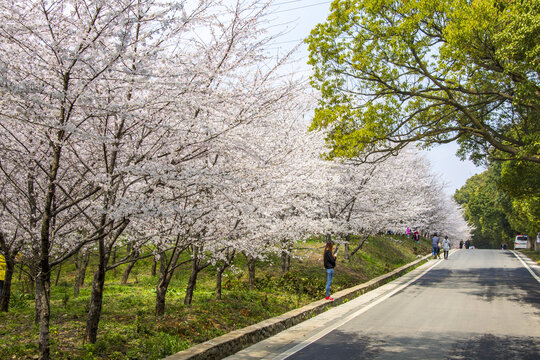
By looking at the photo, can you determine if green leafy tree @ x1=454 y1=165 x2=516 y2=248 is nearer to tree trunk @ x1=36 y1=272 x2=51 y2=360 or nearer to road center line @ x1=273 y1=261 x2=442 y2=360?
road center line @ x1=273 y1=261 x2=442 y2=360

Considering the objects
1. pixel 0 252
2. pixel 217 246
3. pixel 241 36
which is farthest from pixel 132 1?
pixel 217 246

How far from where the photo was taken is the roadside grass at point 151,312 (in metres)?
6.84

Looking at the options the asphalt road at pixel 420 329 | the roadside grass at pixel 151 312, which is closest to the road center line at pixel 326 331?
the asphalt road at pixel 420 329

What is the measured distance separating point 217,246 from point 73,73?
19.7ft

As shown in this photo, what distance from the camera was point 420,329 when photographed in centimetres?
874

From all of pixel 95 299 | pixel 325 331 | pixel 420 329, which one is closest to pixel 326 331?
pixel 325 331

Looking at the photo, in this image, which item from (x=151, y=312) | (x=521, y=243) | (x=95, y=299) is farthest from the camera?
(x=521, y=243)

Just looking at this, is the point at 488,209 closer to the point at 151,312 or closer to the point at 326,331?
the point at 326,331

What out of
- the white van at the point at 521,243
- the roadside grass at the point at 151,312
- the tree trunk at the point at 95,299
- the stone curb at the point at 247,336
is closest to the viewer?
the stone curb at the point at 247,336

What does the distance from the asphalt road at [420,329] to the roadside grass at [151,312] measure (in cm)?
133

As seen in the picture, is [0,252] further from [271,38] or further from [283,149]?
[283,149]

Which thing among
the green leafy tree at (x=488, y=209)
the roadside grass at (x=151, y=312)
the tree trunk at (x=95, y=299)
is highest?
the green leafy tree at (x=488, y=209)

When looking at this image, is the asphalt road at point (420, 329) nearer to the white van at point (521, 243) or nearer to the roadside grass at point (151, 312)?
the roadside grass at point (151, 312)

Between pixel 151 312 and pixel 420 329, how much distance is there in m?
6.06
